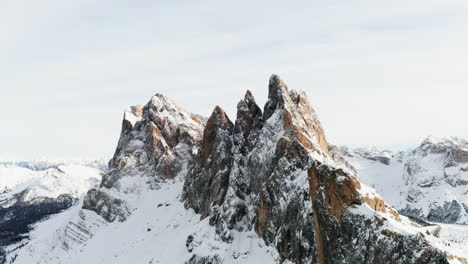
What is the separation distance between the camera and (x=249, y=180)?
131 metres

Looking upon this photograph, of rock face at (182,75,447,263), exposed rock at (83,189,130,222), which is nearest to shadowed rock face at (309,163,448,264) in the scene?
rock face at (182,75,447,263)

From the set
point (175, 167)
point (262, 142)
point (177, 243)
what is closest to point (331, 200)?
point (262, 142)

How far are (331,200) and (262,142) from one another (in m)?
50.3

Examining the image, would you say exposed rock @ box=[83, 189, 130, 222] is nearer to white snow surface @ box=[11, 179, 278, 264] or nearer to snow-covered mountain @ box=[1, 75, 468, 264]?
snow-covered mountain @ box=[1, 75, 468, 264]

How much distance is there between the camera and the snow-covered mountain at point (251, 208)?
72875 millimetres

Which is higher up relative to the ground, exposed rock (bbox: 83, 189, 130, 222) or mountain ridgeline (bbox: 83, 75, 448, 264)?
mountain ridgeline (bbox: 83, 75, 448, 264)

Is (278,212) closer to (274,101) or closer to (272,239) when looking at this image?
(272,239)

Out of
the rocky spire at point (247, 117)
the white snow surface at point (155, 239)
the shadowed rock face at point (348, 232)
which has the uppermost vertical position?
the rocky spire at point (247, 117)

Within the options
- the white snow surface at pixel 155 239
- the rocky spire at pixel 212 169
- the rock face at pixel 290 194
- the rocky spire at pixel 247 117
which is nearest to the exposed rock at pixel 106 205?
the white snow surface at pixel 155 239

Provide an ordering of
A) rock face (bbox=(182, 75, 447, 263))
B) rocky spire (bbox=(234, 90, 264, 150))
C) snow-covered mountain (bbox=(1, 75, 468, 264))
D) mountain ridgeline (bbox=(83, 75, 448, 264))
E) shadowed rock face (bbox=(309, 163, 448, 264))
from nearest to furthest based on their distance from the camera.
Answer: shadowed rock face (bbox=(309, 163, 448, 264))
rock face (bbox=(182, 75, 447, 263))
mountain ridgeline (bbox=(83, 75, 448, 264))
snow-covered mountain (bbox=(1, 75, 468, 264))
rocky spire (bbox=(234, 90, 264, 150))

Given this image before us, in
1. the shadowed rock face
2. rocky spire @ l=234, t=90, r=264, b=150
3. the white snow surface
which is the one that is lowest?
the white snow surface

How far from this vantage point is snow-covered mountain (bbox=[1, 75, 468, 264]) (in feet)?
239

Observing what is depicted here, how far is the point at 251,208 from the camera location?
125 meters

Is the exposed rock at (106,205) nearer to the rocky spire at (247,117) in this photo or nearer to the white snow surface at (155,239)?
the white snow surface at (155,239)
